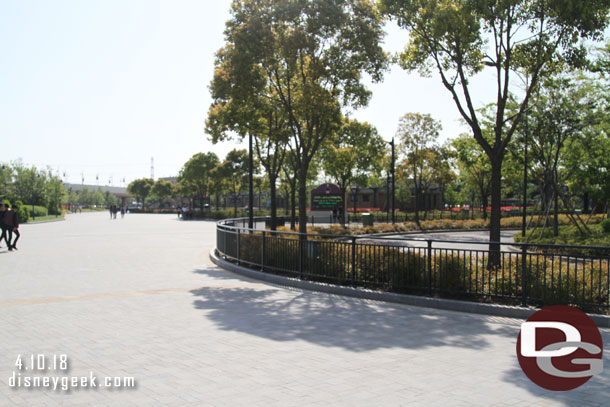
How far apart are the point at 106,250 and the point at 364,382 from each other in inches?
629

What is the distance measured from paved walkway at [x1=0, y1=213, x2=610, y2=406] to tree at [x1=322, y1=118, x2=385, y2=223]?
666 inches

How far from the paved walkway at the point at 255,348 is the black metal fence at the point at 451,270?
2.82ft

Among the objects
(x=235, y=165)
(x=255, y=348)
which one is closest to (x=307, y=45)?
(x=255, y=348)

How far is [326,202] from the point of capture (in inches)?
1102

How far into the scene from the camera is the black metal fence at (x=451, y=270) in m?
8.02

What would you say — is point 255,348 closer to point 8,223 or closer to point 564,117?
point 8,223

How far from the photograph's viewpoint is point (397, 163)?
1516 inches

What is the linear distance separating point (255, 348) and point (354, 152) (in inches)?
1118

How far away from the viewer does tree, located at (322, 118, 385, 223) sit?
96.2 feet

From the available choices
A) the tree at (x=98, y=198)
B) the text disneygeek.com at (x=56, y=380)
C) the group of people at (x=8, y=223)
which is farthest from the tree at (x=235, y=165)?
the tree at (x=98, y=198)

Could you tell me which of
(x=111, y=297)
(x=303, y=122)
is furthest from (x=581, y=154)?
(x=111, y=297)

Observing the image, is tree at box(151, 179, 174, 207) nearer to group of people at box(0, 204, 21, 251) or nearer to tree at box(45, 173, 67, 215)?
tree at box(45, 173, 67, 215)

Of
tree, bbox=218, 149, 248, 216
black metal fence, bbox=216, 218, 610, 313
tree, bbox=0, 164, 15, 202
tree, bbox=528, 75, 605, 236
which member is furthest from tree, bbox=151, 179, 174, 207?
black metal fence, bbox=216, 218, 610, 313

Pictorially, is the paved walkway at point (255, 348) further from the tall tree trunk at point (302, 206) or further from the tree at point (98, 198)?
the tree at point (98, 198)
